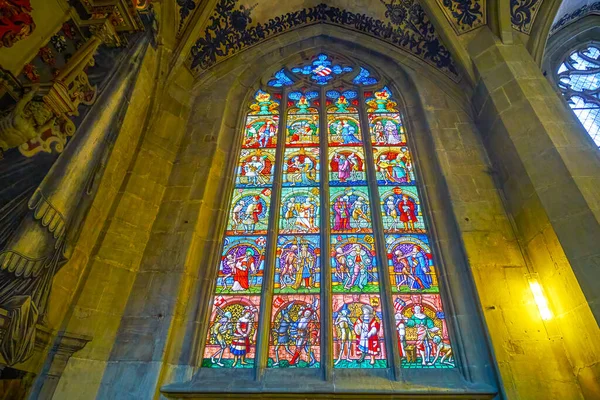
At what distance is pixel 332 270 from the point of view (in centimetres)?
452

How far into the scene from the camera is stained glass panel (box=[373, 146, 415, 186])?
542cm

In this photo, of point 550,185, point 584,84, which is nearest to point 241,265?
point 550,185

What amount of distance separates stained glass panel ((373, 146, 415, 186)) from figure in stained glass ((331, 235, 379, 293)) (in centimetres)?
108

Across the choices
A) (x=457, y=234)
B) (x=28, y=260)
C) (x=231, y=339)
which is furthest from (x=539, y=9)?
(x=28, y=260)

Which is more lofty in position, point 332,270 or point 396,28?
point 396,28

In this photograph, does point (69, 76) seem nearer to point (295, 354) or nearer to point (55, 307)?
point (55, 307)

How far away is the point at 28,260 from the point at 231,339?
2075mm

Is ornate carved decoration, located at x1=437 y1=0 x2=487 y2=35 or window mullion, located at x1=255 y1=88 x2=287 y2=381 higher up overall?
ornate carved decoration, located at x1=437 y1=0 x2=487 y2=35

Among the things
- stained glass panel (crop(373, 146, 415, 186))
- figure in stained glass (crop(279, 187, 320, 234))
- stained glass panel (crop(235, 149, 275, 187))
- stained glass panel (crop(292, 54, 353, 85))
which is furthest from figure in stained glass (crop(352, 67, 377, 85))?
figure in stained glass (crop(279, 187, 320, 234))

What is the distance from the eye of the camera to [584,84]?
259 inches

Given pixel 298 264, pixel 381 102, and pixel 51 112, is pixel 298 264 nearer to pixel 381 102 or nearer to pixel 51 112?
pixel 51 112

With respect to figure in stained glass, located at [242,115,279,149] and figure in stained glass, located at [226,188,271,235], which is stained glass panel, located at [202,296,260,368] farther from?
figure in stained glass, located at [242,115,279,149]

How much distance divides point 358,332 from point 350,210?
165 cm

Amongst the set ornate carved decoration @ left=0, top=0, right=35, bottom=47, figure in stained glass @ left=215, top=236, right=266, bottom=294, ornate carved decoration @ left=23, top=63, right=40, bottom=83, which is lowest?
figure in stained glass @ left=215, top=236, right=266, bottom=294
